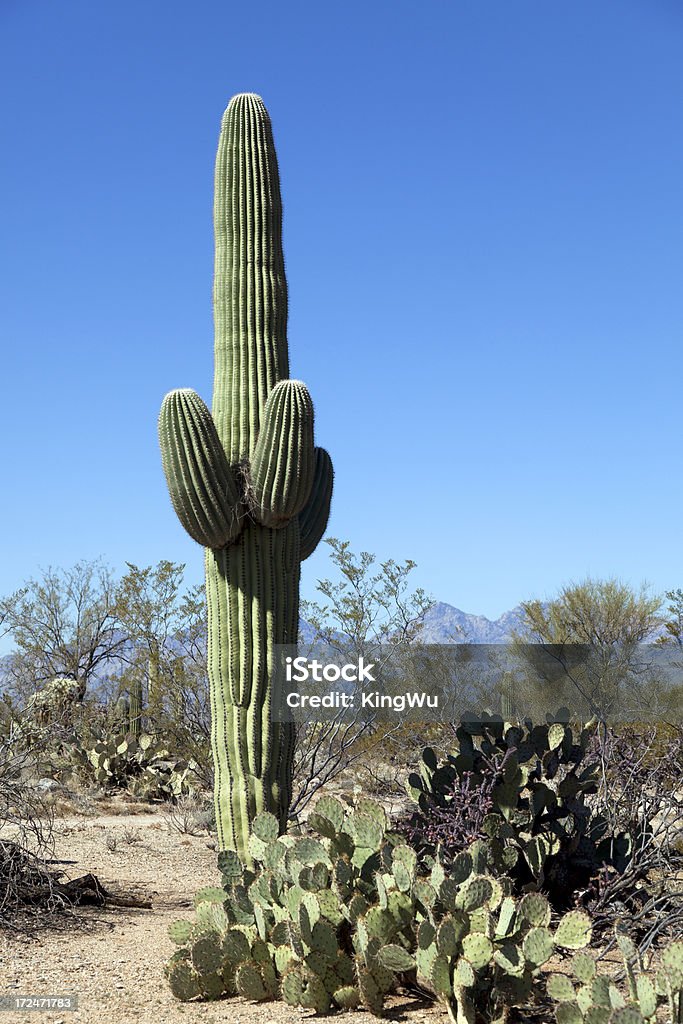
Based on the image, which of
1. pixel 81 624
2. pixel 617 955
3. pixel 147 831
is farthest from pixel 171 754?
pixel 617 955

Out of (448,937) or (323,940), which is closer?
(448,937)

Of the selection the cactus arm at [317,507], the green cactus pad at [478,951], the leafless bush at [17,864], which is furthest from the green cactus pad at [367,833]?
the cactus arm at [317,507]

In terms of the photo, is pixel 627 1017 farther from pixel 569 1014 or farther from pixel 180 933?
pixel 180 933

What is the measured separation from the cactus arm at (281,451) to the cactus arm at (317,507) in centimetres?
82

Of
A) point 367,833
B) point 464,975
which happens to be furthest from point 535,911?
point 367,833

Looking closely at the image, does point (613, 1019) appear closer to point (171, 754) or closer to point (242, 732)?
point (242, 732)

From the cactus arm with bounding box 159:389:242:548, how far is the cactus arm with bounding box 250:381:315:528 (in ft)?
0.75

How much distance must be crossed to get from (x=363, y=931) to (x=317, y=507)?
3972mm

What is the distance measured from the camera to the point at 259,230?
8.05m

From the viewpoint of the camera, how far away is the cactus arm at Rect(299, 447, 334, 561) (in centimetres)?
830

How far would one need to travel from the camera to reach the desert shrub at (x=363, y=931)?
4777mm

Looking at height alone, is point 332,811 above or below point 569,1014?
above

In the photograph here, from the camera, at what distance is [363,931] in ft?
16.5

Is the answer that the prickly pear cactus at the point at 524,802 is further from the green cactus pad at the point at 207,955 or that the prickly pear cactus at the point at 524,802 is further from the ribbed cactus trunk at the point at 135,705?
the ribbed cactus trunk at the point at 135,705
